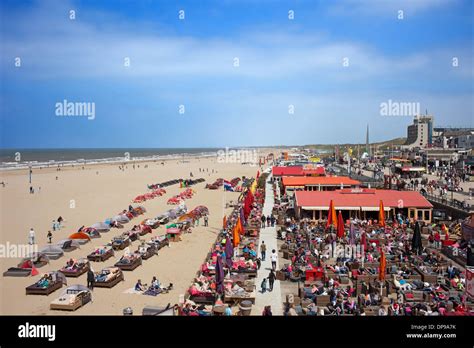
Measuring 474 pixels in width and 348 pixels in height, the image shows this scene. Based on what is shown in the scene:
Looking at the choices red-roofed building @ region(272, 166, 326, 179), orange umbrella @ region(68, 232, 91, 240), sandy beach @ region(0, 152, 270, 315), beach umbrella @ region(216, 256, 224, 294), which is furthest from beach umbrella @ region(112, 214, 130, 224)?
red-roofed building @ region(272, 166, 326, 179)

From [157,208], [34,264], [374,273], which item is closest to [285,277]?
[374,273]

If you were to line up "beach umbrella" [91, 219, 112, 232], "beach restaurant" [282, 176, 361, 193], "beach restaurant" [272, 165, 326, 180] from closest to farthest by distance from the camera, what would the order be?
"beach umbrella" [91, 219, 112, 232] → "beach restaurant" [282, 176, 361, 193] → "beach restaurant" [272, 165, 326, 180]

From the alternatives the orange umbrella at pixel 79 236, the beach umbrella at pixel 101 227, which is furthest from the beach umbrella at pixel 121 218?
the orange umbrella at pixel 79 236

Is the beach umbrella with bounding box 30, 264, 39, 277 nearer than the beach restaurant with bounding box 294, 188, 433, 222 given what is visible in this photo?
Yes

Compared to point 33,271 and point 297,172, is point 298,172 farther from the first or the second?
point 33,271

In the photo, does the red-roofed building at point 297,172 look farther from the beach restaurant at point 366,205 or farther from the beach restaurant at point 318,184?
the beach restaurant at point 366,205
